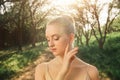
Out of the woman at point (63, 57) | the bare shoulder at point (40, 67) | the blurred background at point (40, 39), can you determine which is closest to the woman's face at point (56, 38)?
the woman at point (63, 57)

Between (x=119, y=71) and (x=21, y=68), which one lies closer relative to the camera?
(x=119, y=71)

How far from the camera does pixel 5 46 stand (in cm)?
4297

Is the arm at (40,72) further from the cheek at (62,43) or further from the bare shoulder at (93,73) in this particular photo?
the bare shoulder at (93,73)

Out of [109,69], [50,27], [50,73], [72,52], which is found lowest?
[109,69]

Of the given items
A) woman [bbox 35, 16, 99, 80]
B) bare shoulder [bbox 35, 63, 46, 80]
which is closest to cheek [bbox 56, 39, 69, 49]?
woman [bbox 35, 16, 99, 80]

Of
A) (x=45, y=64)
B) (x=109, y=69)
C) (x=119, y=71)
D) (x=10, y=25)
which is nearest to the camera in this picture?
(x=45, y=64)

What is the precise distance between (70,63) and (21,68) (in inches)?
654

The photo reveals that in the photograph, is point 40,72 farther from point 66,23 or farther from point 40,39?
point 40,39

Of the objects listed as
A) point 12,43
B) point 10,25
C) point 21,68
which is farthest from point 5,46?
point 21,68

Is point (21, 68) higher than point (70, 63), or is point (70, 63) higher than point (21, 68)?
point (70, 63)

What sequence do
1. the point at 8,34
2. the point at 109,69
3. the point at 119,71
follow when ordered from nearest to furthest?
1. the point at 119,71
2. the point at 109,69
3. the point at 8,34

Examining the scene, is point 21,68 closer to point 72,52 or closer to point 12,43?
point 72,52

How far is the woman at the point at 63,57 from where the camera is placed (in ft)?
5.76

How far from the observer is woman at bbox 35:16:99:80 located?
1.75 metres
